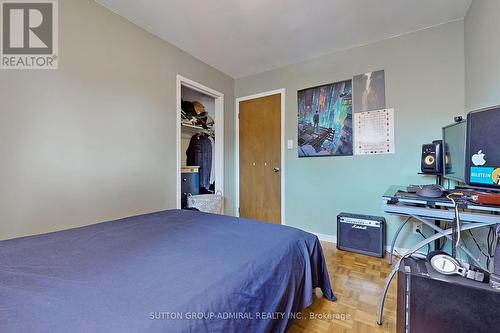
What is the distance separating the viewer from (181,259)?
0.91 meters

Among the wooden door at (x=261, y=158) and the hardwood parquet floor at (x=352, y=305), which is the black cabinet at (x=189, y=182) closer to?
the wooden door at (x=261, y=158)

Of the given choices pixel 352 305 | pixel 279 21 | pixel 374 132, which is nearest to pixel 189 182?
pixel 279 21

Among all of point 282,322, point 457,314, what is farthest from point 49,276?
point 457,314

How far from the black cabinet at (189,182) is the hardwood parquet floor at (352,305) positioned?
1.91m

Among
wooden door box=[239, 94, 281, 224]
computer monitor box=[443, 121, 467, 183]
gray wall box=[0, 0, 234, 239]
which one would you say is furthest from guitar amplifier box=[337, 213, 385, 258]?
gray wall box=[0, 0, 234, 239]

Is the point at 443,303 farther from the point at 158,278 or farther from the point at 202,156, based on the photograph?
the point at 202,156

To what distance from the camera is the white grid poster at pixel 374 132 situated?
7.98ft

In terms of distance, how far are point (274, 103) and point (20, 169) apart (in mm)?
2761

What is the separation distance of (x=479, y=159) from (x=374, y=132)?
1.44 m

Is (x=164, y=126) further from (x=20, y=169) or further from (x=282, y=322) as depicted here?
(x=282, y=322)

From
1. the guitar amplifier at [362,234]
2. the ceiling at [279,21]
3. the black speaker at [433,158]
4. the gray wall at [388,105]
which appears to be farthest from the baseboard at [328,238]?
the ceiling at [279,21]

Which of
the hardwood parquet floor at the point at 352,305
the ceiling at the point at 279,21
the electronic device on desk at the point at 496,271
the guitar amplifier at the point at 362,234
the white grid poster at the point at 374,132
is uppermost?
the ceiling at the point at 279,21

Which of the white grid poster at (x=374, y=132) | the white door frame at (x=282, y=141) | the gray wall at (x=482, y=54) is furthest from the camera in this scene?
the white door frame at (x=282, y=141)

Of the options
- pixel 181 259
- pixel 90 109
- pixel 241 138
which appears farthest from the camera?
pixel 241 138
